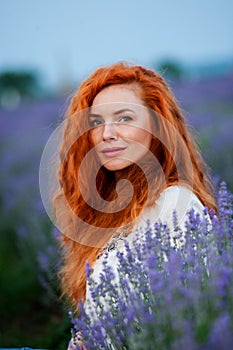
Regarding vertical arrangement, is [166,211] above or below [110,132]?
below

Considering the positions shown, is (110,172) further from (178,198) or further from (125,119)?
(178,198)

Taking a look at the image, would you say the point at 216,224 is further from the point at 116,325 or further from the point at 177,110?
the point at 177,110

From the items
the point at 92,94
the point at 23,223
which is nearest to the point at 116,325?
the point at 92,94

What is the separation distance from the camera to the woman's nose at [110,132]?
7.20 feet

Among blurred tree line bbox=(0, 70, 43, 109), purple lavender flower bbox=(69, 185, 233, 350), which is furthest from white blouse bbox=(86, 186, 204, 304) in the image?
blurred tree line bbox=(0, 70, 43, 109)

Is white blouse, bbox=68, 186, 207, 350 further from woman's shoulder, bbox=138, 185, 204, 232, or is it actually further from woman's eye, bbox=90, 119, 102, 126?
woman's eye, bbox=90, 119, 102, 126

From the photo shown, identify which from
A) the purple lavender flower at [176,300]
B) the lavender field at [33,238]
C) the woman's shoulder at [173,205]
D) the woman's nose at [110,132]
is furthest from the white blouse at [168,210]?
the lavender field at [33,238]

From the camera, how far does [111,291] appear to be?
1784 millimetres

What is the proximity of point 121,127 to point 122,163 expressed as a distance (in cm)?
14

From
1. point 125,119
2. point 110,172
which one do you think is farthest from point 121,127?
point 110,172

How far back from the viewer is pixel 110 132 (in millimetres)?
2203

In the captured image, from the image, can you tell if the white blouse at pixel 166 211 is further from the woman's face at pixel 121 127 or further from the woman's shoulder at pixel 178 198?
the woman's face at pixel 121 127

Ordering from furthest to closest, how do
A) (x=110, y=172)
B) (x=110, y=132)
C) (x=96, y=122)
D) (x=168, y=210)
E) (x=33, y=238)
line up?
(x=33, y=238)
(x=110, y=172)
(x=96, y=122)
(x=110, y=132)
(x=168, y=210)

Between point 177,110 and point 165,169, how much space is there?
0.98 ft
